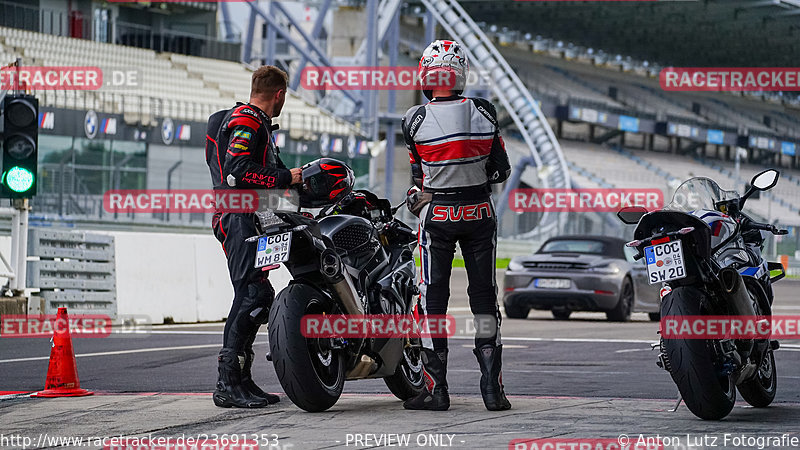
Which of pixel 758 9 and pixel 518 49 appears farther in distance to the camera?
pixel 518 49

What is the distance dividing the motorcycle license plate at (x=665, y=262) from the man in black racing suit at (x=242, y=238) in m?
1.93

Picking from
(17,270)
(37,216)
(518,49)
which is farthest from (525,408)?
(518,49)

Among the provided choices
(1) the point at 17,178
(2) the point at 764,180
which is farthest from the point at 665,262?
(1) the point at 17,178

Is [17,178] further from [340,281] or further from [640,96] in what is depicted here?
[640,96]

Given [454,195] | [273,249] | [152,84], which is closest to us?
[273,249]

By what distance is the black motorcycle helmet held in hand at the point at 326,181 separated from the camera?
7137 millimetres

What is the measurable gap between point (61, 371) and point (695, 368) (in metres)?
3.73

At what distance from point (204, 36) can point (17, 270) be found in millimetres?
37780

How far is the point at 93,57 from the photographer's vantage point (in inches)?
1667

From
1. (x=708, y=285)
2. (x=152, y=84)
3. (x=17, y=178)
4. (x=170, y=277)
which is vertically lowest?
(x=170, y=277)

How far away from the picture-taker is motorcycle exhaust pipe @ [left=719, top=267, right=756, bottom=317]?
6.90 metres

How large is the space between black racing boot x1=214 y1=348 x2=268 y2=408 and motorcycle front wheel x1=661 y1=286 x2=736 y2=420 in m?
2.22

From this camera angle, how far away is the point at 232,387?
24.1ft

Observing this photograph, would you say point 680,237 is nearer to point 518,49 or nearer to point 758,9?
point 758,9
